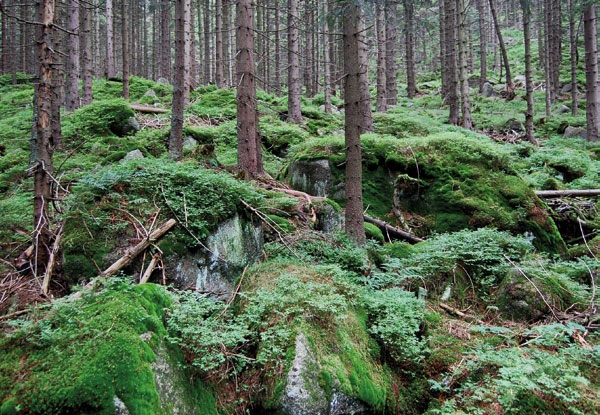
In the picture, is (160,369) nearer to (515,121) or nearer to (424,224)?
(424,224)

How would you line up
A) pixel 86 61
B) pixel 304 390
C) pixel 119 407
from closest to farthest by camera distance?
pixel 119 407, pixel 304 390, pixel 86 61

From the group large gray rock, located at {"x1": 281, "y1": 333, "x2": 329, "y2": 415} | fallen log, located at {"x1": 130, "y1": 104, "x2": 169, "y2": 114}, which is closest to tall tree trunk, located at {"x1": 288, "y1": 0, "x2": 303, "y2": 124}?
fallen log, located at {"x1": 130, "y1": 104, "x2": 169, "y2": 114}

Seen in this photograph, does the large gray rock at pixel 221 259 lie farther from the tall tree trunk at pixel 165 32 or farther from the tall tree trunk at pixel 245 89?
the tall tree trunk at pixel 165 32

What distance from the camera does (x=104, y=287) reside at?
3.77m

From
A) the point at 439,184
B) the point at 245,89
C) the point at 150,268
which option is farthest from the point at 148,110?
the point at 150,268

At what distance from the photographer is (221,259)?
17.7 ft

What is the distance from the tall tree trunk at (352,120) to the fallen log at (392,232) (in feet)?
5.90

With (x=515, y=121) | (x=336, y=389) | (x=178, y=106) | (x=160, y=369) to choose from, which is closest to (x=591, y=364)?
(x=336, y=389)

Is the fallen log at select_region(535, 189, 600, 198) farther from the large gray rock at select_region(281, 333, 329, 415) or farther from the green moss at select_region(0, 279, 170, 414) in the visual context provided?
the green moss at select_region(0, 279, 170, 414)

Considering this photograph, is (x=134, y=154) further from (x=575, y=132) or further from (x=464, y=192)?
(x=575, y=132)

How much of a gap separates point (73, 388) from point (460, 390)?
3257 mm

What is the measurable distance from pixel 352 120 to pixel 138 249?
372 cm

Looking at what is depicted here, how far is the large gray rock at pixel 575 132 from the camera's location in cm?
1703

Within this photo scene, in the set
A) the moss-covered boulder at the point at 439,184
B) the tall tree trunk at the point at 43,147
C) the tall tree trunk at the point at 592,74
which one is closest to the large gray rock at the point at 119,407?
the tall tree trunk at the point at 43,147
